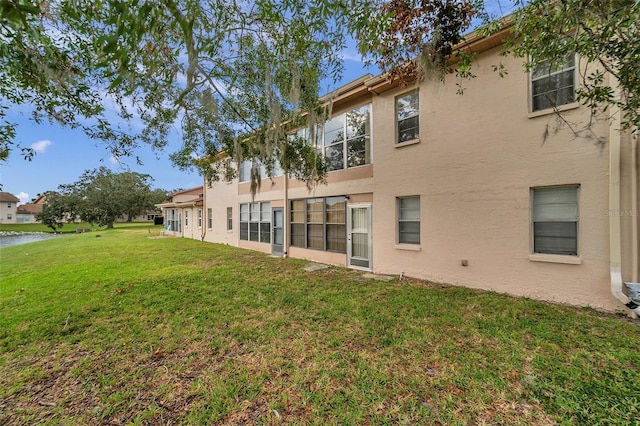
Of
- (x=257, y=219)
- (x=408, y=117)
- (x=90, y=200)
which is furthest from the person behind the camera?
(x=90, y=200)

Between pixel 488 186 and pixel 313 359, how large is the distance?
17.0ft

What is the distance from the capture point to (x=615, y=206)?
432 centimetres

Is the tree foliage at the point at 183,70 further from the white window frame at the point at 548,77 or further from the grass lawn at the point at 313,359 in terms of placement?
the white window frame at the point at 548,77

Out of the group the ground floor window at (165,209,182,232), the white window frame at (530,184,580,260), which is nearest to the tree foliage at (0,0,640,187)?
the white window frame at (530,184,580,260)

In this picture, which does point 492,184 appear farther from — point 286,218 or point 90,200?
point 90,200

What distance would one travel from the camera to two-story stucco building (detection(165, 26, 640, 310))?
4523 millimetres

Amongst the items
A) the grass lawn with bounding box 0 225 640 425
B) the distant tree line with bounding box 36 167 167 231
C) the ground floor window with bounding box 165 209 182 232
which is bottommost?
the grass lawn with bounding box 0 225 640 425

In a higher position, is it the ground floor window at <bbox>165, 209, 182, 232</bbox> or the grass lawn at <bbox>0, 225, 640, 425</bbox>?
the ground floor window at <bbox>165, 209, 182, 232</bbox>

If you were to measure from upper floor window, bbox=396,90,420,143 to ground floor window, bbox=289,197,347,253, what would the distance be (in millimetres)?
2786

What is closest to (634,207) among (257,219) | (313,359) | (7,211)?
(313,359)

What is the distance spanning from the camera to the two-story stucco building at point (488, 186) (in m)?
4.52

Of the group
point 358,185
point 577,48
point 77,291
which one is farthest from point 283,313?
point 577,48

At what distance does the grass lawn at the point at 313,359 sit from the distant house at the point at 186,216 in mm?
12299

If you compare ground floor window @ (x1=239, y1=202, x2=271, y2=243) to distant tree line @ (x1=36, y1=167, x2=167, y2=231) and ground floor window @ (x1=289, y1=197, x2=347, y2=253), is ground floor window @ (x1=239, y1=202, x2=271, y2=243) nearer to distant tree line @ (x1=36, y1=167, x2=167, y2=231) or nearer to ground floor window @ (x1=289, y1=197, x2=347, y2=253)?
ground floor window @ (x1=289, y1=197, x2=347, y2=253)
